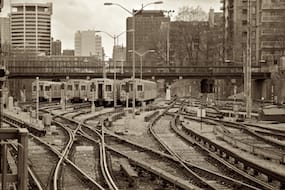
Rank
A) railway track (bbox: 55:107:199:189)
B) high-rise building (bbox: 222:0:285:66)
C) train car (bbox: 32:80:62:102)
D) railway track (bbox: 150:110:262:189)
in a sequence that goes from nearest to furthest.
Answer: railway track (bbox: 150:110:262:189) < railway track (bbox: 55:107:199:189) < train car (bbox: 32:80:62:102) < high-rise building (bbox: 222:0:285:66)

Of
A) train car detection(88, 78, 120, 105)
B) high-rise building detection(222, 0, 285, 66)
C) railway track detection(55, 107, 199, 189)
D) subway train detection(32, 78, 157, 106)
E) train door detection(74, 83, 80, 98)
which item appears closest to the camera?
railway track detection(55, 107, 199, 189)

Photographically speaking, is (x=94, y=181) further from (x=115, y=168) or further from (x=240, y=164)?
(x=240, y=164)

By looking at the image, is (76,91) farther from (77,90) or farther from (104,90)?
(104,90)

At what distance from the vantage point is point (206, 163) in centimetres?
1891

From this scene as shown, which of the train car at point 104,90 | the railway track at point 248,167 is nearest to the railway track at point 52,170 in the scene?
the railway track at point 248,167

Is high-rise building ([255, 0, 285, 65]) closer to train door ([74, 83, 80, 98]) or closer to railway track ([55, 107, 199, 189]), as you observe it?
train door ([74, 83, 80, 98])

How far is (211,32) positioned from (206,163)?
106543 millimetres

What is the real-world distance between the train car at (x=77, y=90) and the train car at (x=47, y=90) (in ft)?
13.7

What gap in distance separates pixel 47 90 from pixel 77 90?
8.87 metres

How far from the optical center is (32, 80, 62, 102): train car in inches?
3123

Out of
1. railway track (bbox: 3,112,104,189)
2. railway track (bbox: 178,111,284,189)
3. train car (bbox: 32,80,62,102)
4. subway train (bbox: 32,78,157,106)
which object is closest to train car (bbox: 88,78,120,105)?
subway train (bbox: 32,78,157,106)

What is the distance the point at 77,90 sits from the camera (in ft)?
244

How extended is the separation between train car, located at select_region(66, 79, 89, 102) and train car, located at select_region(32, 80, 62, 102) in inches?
164

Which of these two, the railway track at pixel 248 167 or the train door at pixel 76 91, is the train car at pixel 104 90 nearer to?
the train door at pixel 76 91
